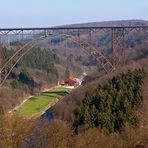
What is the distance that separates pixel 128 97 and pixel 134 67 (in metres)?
10.9

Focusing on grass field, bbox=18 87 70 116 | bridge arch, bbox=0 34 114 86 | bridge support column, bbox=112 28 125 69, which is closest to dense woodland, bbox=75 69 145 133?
bridge arch, bbox=0 34 114 86

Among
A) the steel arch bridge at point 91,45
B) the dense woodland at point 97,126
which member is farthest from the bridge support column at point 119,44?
the dense woodland at point 97,126

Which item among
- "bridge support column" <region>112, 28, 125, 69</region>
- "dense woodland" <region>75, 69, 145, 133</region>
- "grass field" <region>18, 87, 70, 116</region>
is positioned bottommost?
"grass field" <region>18, 87, 70, 116</region>

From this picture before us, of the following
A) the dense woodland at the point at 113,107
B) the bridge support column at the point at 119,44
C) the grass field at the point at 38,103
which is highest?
the bridge support column at the point at 119,44

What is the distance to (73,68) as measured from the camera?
252ft

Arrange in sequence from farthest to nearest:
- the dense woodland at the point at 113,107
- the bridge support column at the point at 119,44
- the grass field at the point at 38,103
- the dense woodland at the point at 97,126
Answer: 1. the grass field at the point at 38,103
2. the bridge support column at the point at 119,44
3. the dense woodland at the point at 113,107
4. the dense woodland at the point at 97,126

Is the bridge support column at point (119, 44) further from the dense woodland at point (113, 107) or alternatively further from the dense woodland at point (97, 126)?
the dense woodland at point (113, 107)

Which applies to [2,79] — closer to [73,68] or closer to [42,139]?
[42,139]

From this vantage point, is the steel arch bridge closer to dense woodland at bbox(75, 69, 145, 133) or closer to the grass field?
the grass field

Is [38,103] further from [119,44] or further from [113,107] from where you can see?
[113,107]

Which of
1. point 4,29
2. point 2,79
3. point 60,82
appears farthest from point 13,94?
point 60,82

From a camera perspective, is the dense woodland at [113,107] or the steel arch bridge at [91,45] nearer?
the dense woodland at [113,107]

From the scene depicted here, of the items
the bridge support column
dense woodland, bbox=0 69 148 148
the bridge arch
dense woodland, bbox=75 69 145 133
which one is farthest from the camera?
the bridge support column

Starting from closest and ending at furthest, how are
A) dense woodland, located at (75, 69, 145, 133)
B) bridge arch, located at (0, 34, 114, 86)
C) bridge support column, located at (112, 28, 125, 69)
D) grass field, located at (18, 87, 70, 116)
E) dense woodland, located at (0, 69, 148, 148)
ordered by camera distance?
dense woodland, located at (0, 69, 148, 148), dense woodland, located at (75, 69, 145, 133), bridge arch, located at (0, 34, 114, 86), bridge support column, located at (112, 28, 125, 69), grass field, located at (18, 87, 70, 116)
